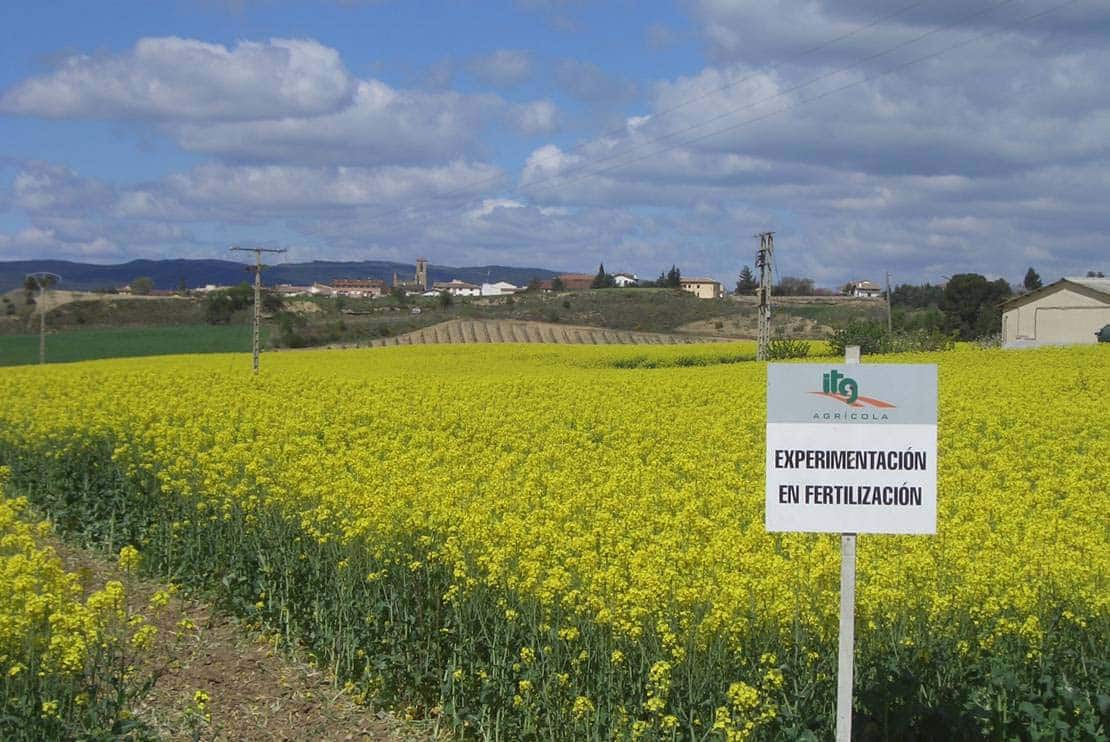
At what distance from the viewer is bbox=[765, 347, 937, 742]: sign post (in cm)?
604

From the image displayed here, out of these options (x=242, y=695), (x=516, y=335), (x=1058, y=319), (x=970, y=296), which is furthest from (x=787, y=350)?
(x=970, y=296)

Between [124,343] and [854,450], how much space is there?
7591 cm

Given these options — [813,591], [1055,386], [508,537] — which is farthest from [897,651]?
[1055,386]

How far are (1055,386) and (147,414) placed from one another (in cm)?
1789

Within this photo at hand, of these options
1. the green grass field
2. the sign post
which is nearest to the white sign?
the sign post

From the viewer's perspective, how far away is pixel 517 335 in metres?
70.6

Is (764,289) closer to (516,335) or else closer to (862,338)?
(862,338)

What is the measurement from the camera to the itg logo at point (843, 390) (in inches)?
241

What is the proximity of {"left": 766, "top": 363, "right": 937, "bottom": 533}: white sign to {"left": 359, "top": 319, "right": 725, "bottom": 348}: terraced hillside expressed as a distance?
6026 centimetres

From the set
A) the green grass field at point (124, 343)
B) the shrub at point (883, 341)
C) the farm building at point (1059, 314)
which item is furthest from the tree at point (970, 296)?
the green grass field at point (124, 343)

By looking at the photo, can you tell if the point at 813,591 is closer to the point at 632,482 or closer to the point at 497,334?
the point at 632,482

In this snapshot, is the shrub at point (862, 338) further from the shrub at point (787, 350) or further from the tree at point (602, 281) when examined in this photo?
the tree at point (602, 281)

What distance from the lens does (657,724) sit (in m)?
6.92

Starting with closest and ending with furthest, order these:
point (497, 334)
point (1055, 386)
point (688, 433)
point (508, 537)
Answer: point (508, 537)
point (688, 433)
point (1055, 386)
point (497, 334)
